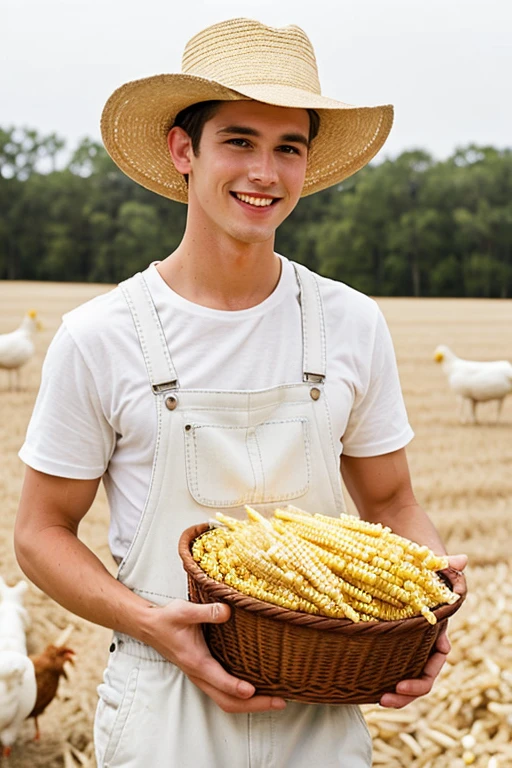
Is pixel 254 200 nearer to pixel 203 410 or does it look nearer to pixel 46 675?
pixel 203 410

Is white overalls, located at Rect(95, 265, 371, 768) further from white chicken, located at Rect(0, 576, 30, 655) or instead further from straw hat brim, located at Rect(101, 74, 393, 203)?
white chicken, located at Rect(0, 576, 30, 655)

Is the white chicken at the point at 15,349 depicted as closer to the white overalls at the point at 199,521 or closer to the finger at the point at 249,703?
the white overalls at the point at 199,521

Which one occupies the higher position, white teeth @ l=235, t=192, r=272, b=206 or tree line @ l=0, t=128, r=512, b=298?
white teeth @ l=235, t=192, r=272, b=206

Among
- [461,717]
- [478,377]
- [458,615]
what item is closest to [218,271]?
[461,717]

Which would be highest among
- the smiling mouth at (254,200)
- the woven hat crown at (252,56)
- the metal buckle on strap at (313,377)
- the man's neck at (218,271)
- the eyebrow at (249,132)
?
the woven hat crown at (252,56)

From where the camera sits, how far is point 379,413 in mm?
2145

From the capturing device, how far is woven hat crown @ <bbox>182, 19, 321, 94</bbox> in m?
1.97

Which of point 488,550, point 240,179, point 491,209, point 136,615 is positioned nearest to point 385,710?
point 488,550

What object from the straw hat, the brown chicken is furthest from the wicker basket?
the brown chicken

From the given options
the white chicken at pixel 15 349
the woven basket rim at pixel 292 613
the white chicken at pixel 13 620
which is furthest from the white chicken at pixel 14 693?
the white chicken at pixel 15 349

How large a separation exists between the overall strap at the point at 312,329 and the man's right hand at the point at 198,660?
591 millimetres

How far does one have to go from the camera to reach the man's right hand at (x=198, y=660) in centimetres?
171

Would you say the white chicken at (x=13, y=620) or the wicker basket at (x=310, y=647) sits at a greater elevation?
the wicker basket at (x=310, y=647)

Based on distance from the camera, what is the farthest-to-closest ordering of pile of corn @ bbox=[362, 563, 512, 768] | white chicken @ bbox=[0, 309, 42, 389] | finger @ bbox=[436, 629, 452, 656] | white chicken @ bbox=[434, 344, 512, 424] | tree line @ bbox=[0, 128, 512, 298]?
tree line @ bbox=[0, 128, 512, 298], white chicken @ bbox=[0, 309, 42, 389], white chicken @ bbox=[434, 344, 512, 424], pile of corn @ bbox=[362, 563, 512, 768], finger @ bbox=[436, 629, 452, 656]
